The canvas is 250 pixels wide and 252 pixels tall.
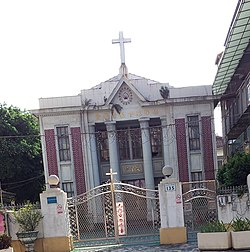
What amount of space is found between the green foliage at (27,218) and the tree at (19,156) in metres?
15.3

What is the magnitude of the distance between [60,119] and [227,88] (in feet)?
30.5

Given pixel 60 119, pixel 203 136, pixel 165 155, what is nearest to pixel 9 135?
pixel 60 119

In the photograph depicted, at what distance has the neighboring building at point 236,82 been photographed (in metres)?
15.4

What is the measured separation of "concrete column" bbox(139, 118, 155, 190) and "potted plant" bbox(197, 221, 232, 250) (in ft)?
42.7

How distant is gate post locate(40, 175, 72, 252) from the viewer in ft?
46.6

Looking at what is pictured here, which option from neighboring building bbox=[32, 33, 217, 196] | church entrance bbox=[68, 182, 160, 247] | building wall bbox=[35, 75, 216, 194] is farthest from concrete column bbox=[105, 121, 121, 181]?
church entrance bbox=[68, 182, 160, 247]

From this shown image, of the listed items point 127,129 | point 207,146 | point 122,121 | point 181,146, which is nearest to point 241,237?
point 181,146

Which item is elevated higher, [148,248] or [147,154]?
[147,154]

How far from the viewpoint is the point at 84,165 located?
24750 mm

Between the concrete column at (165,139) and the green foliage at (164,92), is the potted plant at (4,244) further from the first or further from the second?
the green foliage at (164,92)

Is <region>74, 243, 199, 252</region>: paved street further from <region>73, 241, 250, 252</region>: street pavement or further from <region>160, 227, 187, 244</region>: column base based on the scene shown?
<region>160, 227, 187, 244</region>: column base

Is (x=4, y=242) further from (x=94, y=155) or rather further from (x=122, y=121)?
(x=122, y=121)

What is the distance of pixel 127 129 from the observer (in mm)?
25391

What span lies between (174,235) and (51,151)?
12.0m
